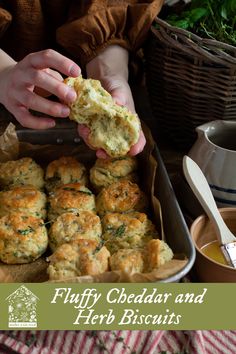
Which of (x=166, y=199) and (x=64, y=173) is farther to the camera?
(x=64, y=173)

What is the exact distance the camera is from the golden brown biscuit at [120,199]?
1.34 meters

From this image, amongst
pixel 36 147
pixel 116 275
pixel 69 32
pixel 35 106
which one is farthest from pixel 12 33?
pixel 116 275

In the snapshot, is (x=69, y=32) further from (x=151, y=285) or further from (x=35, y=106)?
(x=151, y=285)

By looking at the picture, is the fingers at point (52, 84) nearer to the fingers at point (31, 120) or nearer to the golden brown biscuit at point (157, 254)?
the fingers at point (31, 120)

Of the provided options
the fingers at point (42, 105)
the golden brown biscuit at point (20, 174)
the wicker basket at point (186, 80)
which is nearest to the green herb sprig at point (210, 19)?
the wicker basket at point (186, 80)

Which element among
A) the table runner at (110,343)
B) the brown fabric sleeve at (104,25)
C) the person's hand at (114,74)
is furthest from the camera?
the brown fabric sleeve at (104,25)

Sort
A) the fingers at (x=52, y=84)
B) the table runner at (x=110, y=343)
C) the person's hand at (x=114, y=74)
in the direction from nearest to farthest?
the table runner at (x=110, y=343) < the fingers at (x=52, y=84) < the person's hand at (x=114, y=74)

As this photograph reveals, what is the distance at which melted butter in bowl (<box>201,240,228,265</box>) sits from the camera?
3.99 feet

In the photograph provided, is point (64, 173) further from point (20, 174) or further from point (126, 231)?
point (126, 231)

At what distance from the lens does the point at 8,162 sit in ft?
4.78

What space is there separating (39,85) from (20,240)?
14.2 inches

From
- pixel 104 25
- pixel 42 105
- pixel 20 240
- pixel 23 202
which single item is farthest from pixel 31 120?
pixel 104 25

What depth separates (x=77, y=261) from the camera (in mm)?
1137

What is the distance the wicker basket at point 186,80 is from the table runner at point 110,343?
0.67 meters
